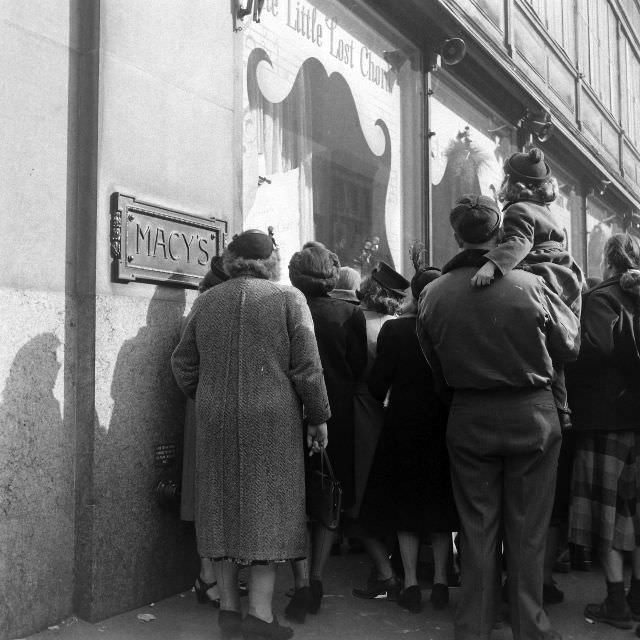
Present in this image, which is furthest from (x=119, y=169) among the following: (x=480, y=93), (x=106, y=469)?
(x=480, y=93)

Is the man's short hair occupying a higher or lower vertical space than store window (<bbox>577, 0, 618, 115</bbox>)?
lower

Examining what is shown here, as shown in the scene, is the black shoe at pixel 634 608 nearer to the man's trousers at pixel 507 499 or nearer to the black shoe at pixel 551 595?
the black shoe at pixel 551 595

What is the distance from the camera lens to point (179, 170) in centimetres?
436

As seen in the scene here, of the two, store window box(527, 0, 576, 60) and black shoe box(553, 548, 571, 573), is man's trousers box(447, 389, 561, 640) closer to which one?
black shoe box(553, 548, 571, 573)

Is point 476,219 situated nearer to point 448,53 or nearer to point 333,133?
point 333,133

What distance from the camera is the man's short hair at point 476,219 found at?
365 cm

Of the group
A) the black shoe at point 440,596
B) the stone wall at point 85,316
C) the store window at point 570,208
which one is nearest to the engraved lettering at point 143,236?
the stone wall at point 85,316

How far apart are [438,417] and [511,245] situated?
1.14 metres

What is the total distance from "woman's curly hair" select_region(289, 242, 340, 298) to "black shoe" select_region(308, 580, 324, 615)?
165cm

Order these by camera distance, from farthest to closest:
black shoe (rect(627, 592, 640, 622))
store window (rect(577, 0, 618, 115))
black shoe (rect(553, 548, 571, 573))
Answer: store window (rect(577, 0, 618, 115)), black shoe (rect(553, 548, 571, 573)), black shoe (rect(627, 592, 640, 622))

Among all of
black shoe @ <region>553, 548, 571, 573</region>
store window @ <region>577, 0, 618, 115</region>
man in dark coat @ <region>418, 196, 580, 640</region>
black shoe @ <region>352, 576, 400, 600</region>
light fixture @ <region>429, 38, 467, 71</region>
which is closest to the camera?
man in dark coat @ <region>418, 196, 580, 640</region>

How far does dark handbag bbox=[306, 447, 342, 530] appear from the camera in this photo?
3789 mm

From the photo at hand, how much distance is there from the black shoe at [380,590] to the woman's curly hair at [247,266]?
1964mm

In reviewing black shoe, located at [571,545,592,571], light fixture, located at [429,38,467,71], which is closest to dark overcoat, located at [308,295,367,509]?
black shoe, located at [571,545,592,571]
